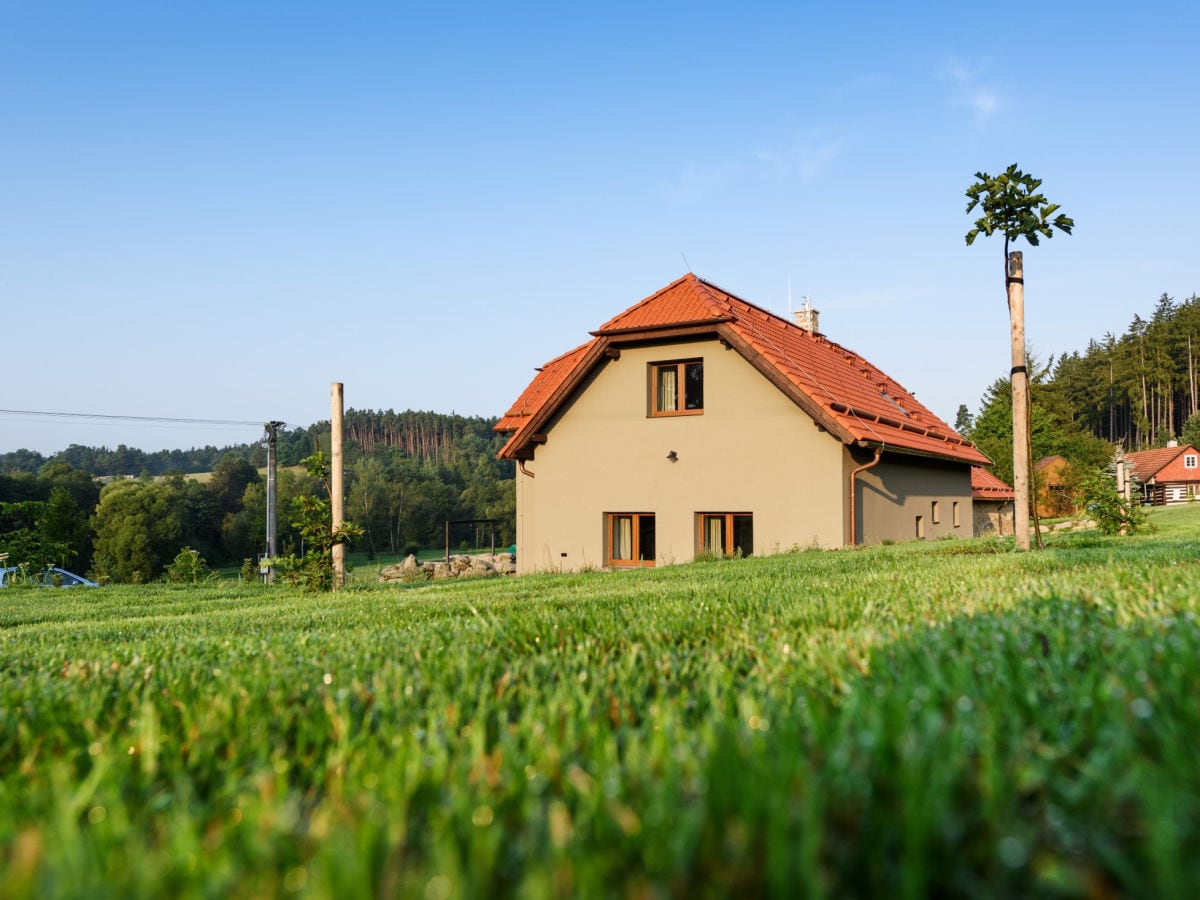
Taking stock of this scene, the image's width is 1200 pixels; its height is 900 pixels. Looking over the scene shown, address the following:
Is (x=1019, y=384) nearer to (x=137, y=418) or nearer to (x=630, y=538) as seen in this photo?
(x=630, y=538)

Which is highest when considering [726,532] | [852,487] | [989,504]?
[852,487]

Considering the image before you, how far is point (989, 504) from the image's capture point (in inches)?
1166

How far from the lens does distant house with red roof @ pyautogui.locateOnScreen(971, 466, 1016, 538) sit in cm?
2816

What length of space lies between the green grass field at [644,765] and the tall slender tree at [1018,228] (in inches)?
349

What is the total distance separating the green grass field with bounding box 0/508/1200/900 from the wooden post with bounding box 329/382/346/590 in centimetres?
1037

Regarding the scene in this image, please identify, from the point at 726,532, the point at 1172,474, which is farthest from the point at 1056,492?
the point at 1172,474

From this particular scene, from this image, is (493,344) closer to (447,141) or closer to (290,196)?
(290,196)

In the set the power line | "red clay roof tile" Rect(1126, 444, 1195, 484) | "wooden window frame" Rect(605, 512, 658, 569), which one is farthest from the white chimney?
"red clay roof tile" Rect(1126, 444, 1195, 484)

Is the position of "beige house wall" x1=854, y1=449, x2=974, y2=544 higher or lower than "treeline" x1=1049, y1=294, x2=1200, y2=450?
lower

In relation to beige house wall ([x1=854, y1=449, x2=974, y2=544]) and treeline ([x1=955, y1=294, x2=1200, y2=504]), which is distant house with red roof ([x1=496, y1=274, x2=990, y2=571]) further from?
treeline ([x1=955, y1=294, x2=1200, y2=504])

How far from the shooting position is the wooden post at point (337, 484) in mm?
13445

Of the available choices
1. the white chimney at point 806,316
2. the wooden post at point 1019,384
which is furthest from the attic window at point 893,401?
the wooden post at point 1019,384

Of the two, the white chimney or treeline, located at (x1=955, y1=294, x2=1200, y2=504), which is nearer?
the white chimney

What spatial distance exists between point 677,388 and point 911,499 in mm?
7090
